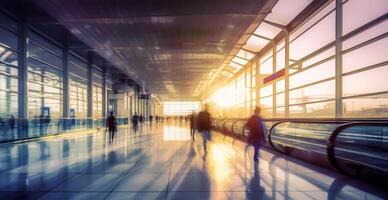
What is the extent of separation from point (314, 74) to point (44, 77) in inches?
699

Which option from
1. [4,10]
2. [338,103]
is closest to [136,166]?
[338,103]

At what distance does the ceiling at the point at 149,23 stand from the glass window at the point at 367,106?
554 cm

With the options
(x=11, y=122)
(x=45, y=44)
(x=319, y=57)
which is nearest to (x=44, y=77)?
(x=45, y=44)

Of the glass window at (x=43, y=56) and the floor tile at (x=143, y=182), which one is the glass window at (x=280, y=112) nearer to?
the floor tile at (x=143, y=182)

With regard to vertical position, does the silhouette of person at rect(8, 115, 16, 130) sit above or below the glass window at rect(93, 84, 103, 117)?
below

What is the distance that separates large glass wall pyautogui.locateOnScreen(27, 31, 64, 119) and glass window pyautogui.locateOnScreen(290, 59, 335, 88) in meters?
16.7

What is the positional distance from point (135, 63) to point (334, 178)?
21379mm

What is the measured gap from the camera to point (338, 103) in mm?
12125

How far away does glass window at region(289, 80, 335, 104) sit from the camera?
1324 centimetres

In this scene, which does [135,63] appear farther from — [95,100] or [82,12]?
[82,12]

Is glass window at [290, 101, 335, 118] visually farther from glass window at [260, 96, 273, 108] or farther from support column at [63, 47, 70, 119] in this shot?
support column at [63, 47, 70, 119]

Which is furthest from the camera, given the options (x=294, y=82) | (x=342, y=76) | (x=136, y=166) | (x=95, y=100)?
(x=95, y=100)

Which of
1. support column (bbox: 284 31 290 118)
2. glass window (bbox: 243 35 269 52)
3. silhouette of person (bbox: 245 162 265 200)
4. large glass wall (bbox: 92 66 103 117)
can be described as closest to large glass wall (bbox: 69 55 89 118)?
large glass wall (bbox: 92 66 103 117)

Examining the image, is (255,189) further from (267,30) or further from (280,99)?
(280,99)
